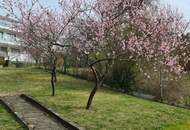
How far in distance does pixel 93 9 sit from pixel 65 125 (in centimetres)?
469

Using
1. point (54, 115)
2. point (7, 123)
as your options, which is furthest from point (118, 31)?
point (7, 123)

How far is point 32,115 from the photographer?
11.4m

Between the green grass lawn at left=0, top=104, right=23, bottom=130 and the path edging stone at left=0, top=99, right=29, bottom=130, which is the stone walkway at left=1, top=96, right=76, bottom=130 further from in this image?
the green grass lawn at left=0, top=104, right=23, bottom=130

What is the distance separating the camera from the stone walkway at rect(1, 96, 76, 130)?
9744 millimetres

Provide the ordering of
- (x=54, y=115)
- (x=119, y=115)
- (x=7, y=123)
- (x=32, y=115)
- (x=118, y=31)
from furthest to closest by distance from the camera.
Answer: (x=118, y=31) → (x=119, y=115) → (x=32, y=115) → (x=54, y=115) → (x=7, y=123)

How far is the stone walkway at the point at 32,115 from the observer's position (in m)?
9.74

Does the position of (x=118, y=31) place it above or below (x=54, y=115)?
above

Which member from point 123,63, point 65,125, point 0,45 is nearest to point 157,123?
point 65,125

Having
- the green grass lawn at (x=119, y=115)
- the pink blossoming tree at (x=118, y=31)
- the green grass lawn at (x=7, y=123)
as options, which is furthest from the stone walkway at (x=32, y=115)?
the pink blossoming tree at (x=118, y=31)

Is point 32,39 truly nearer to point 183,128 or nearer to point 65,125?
point 65,125

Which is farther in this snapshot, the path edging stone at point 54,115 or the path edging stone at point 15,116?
the path edging stone at point 15,116

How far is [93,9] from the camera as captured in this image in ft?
41.9

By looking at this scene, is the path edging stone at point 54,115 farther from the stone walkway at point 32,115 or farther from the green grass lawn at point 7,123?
the green grass lawn at point 7,123

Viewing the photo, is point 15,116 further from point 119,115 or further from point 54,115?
point 119,115
